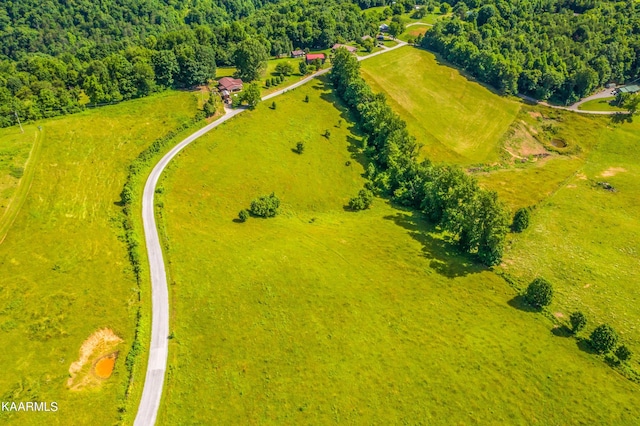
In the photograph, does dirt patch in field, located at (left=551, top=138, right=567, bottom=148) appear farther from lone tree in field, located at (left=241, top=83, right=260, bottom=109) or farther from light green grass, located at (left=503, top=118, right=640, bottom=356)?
lone tree in field, located at (left=241, top=83, right=260, bottom=109)

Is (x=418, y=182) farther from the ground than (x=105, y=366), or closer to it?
farther from the ground

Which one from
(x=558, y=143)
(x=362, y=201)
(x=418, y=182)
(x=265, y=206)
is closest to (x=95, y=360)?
(x=265, y=206)

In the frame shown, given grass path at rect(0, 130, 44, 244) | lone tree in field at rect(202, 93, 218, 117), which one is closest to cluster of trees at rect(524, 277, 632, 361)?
lone tree in field at rect(202, 93, 218, 117)

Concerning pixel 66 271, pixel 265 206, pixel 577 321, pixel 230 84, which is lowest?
pixel 577 321

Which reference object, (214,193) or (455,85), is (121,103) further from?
(455,85)

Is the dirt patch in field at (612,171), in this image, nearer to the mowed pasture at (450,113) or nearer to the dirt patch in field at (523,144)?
the dirt patch in field at (523,144)

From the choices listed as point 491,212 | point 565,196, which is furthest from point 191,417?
point 565,196

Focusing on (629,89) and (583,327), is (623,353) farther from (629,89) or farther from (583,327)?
(629,89)
